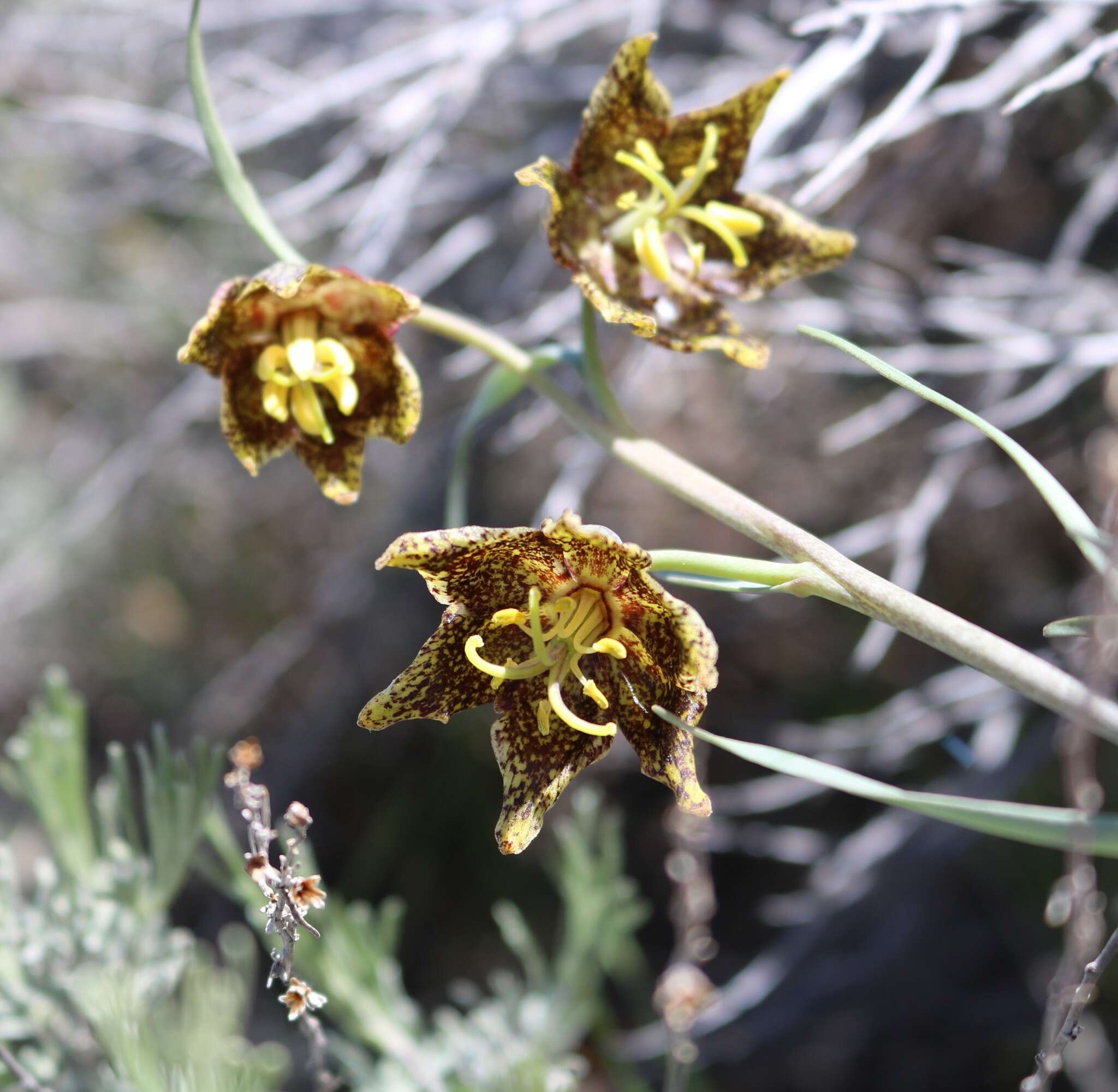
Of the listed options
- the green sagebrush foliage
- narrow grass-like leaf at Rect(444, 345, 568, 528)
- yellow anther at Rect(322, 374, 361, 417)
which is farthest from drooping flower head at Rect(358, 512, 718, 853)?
the green sagebrush foliage

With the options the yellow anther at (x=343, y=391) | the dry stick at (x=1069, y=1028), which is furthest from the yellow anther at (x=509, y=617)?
the dry stick at (x=1069, y=1028)

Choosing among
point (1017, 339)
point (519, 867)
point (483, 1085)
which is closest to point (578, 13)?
point (1017, 339)

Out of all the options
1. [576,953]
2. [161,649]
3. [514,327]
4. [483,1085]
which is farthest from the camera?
[161,649]

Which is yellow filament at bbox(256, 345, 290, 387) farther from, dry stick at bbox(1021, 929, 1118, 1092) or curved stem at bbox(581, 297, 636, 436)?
dry stick at bbox(1021, 929, 1118, 1092)

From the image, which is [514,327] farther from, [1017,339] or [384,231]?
[1017,339]

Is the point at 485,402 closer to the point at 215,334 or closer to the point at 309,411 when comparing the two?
the point at 309,411

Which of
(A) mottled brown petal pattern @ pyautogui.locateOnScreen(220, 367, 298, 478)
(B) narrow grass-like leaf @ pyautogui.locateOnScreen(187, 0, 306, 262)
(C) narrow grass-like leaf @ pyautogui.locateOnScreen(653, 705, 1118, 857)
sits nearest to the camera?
(C) narrow grass-like leaf @ pyautogui.locateOnScreen(653, 705, 1118, 857)

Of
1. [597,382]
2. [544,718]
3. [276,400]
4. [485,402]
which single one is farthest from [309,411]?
[544,718]
